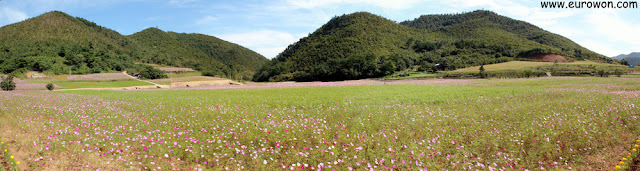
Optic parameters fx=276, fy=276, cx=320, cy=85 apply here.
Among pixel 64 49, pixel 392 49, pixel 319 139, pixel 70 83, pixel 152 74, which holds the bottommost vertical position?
pixel 319 139

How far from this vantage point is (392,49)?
14600 cm

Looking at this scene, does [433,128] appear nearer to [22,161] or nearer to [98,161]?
[98,161]

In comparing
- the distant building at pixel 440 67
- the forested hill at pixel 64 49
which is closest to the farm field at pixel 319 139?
the distant building at pixel 440 67

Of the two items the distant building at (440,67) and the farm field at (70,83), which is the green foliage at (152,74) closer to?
the farm field at (70,83)

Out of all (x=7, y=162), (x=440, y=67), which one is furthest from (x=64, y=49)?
(x=440, y=67)

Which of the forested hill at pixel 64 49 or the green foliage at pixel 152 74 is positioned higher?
the forested hill at pixel 64 49

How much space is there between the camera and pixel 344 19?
191m

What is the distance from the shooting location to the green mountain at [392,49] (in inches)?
4242

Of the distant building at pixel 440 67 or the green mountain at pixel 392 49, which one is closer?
the distant building at pixel 440 67

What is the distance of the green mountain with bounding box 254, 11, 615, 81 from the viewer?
354ft

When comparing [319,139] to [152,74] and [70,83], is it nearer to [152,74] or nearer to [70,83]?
[70,83]

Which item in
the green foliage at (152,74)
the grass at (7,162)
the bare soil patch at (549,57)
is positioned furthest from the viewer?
the bare soil patch at (549,57)

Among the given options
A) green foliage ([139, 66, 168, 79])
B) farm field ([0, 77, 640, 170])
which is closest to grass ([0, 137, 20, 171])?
farm field ([0, 77, 640, 170])

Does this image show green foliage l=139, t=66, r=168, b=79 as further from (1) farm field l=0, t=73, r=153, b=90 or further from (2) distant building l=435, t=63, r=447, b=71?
(2) distant building l=435, t=63, r=447, b=71
